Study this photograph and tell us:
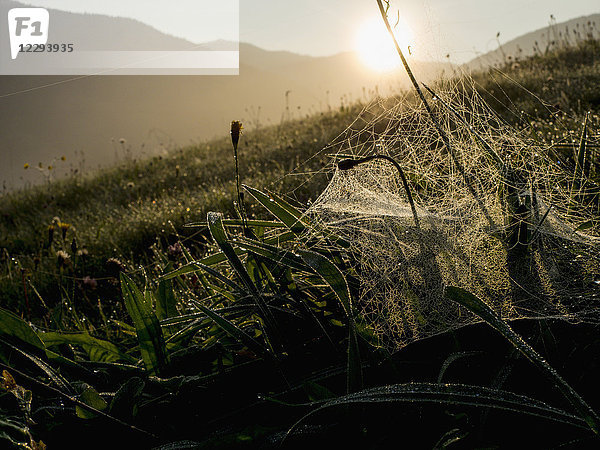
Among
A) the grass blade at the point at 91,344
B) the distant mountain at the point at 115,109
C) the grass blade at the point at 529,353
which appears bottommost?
the grass blade at the point at 91,344

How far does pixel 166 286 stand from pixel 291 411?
25.6 inches

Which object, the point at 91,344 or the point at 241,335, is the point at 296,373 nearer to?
the point at 241,335

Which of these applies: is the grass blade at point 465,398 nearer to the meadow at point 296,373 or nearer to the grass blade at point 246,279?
the meadow at point 296,373

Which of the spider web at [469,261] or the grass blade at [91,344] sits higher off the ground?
the spider web at [469,261]

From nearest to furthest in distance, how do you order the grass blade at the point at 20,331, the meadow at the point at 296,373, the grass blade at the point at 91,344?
1. the meadow at the point at 296,373
2. the grass blade at the point at 20,331
3. the grass blade at the point at 91,344

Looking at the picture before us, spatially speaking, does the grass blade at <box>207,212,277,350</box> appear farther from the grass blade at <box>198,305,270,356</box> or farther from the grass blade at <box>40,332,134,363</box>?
the grass blade at <box>40,332,134,363</box>

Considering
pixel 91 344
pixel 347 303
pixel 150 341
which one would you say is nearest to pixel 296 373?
pixel 347 303

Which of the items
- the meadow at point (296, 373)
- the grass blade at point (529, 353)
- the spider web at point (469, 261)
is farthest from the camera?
the spider web at point (469, 261)

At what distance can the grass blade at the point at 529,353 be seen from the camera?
80 cm

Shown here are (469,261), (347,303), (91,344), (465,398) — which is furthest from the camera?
(91,344)

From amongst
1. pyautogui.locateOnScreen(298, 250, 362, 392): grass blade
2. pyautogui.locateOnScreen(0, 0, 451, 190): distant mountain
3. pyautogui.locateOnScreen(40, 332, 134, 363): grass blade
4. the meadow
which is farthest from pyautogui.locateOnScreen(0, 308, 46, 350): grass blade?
pyautogui.locateOnScreen(0, 0, 451, 190): distant mountain

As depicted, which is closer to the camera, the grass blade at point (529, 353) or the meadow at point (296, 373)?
the grass blade at point (529, 353)

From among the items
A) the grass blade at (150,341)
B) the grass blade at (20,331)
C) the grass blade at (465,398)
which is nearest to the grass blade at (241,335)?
the grass blade at (150,341)

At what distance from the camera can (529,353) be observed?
34.1 inches
